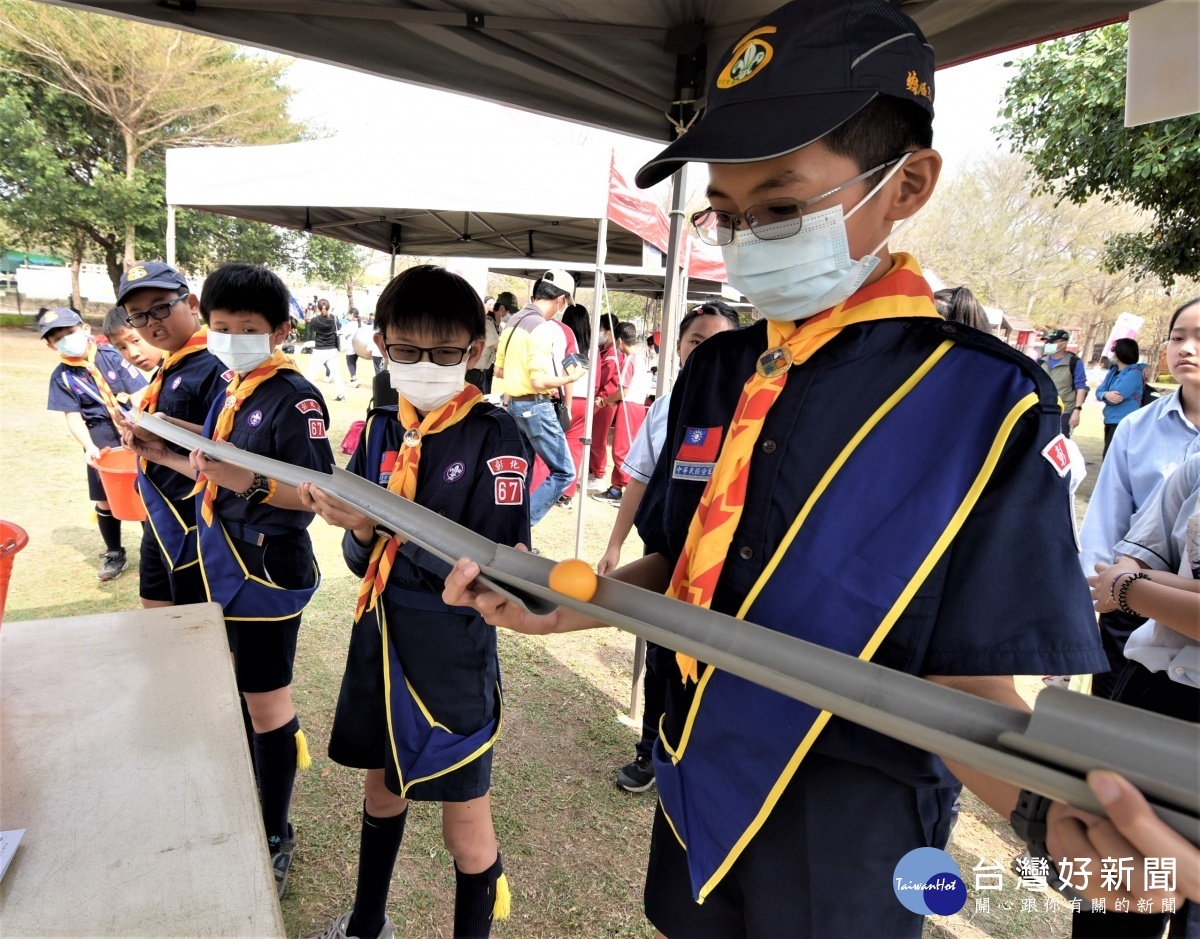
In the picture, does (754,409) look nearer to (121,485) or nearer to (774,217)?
(774,217)

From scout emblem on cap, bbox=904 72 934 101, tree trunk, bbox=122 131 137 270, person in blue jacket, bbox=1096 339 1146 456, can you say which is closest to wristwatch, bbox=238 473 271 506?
scout emblem on cap, bbox=904 72 934 101

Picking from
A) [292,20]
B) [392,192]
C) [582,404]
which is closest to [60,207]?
[582,404]

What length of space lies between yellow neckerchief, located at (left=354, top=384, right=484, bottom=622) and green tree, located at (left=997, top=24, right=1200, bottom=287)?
8766 mm

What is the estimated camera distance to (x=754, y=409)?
1110 mm

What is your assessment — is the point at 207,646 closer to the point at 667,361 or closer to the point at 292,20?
the point at 292,20

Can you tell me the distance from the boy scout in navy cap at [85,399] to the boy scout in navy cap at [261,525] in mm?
3123

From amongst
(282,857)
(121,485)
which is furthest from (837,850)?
(121,485)

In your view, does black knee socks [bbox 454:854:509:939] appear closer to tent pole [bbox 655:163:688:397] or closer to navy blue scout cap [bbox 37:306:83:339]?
tent pole [bbox 655:163:688:397]

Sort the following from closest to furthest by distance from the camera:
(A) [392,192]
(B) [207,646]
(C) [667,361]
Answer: (B) [207,646] → (C) [667,361] → (A) [392,192]

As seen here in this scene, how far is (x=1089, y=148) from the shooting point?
866 centimetres

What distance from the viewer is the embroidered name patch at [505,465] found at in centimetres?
192

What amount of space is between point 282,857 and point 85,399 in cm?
426

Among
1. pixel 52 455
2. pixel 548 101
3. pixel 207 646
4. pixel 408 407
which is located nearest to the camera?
pixel 207 646

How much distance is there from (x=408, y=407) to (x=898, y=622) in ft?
4.98
